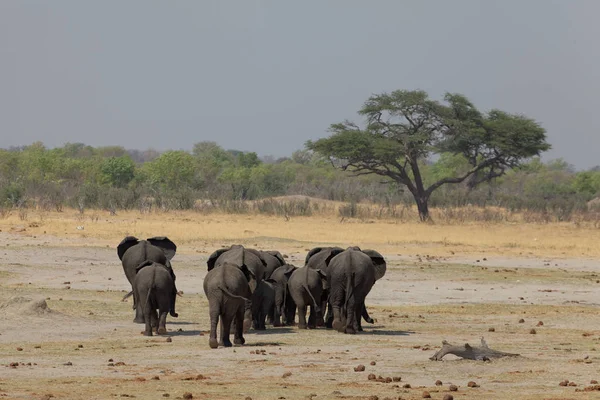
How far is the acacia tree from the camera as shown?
218 ft

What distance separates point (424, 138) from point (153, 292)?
49.8 meters

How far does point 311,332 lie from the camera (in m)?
18.9

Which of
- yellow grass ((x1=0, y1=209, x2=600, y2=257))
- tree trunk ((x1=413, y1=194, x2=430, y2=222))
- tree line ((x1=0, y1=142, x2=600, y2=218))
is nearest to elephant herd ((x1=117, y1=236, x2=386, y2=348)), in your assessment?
yellow grass ((x1=0, y1=209, x2=600, y2=257))

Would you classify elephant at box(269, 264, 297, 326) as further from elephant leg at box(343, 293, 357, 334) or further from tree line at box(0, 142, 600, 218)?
tree line at box(0, 142, 600, 218)

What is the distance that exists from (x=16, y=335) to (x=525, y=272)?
18645mm

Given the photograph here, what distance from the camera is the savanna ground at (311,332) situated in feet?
42.5

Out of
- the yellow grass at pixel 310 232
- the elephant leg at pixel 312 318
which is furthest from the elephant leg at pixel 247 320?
the yellow grass at pixel 310 232

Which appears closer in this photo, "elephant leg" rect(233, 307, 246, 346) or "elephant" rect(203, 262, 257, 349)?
"elephant" rect(203, 262, 257, 349)

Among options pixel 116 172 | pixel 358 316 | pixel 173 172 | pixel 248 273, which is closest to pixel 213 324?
pixel 248 273

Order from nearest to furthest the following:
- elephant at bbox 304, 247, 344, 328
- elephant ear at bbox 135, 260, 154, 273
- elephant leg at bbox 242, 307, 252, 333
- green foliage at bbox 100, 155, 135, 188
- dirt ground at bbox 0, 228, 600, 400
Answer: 1. dirt ground at bbox 0, 228, 600, 400
2. elephant leg at bbox 242, 307, 252, 333
3. elephant ear at bbox 135, 260, 154, 273
4. elephant at bbox 304, 247, 344, 328
5. green foliage at bbox 100, 155, 135, 188

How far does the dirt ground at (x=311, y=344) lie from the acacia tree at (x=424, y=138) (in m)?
34.4

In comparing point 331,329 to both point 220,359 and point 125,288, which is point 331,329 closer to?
point 220,359

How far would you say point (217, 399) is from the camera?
11844 millimetres

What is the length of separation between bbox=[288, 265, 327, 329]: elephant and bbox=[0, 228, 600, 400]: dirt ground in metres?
0.45
